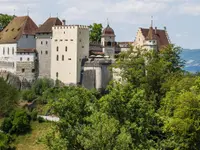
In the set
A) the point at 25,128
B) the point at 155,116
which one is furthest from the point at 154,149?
the point at 25,128

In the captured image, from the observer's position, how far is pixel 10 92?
219 feet

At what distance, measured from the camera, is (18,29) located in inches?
3031

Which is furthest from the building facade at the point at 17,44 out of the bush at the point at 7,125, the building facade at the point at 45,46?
the bush at the point at 7,125

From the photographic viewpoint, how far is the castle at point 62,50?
2773 inches

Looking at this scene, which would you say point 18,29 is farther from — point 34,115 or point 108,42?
point 34,115

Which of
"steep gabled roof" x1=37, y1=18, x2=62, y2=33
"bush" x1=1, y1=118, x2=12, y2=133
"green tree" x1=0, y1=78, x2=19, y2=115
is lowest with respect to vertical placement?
"bush" x1=1, y1=118, x2=12, y2=133

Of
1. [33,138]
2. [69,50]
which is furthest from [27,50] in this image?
[33,138]

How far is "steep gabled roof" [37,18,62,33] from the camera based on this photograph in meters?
73.7

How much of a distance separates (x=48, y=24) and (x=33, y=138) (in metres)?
19.7

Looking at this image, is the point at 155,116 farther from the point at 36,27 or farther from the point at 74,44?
the point at 36,27

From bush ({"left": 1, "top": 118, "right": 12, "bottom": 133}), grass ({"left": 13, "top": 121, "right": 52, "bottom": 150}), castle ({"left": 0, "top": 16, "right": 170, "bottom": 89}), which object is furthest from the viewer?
castle ({"left": 0, "top": 16, "right": 170, "bottom": 89})

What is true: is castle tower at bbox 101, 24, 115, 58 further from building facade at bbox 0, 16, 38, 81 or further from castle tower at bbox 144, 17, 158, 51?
building facade at bbox 0, 16, 38, 81

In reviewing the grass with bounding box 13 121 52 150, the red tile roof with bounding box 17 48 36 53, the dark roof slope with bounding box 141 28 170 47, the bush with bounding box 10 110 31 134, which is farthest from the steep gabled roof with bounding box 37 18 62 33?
the grass with bounding box 13 121 52 150

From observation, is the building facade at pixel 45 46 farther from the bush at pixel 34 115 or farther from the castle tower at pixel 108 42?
the bush at pixel 34 115
